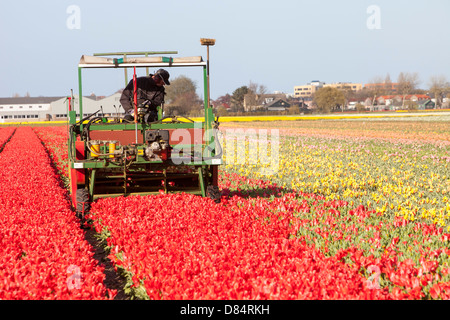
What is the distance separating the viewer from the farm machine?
29.3ft

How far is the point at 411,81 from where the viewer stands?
455 feet

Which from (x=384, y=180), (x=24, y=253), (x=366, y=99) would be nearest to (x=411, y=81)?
(x=366, y=99)

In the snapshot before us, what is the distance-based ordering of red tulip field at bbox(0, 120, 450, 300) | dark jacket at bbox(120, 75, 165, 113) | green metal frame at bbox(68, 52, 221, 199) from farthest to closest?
dark jacket at bbox(120, 75, 165, 113)
green metal frame at bbox(68, 52, 221, 199)
red tulip field at bbox(0, 120, 450, 300)

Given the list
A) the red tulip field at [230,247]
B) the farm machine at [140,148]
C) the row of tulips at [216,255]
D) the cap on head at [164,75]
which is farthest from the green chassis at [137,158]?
the row of tulips at [216,255]

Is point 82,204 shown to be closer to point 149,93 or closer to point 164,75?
point 149,93

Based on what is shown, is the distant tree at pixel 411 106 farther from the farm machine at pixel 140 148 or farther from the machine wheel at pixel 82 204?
the machine wheel at pixel 82 204

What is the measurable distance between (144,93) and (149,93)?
11 cm

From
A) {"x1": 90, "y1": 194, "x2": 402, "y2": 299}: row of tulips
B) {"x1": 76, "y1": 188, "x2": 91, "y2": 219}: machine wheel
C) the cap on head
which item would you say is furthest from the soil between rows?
the cap on head

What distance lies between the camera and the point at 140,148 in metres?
8.88

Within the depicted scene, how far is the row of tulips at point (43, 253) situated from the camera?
476cm

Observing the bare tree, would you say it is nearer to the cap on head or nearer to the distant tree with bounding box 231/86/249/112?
the distant tree with bounding box 231/86/249/112

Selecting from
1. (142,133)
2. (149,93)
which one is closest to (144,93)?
(149,93)

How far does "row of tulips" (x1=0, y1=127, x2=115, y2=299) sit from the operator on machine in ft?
7.48
